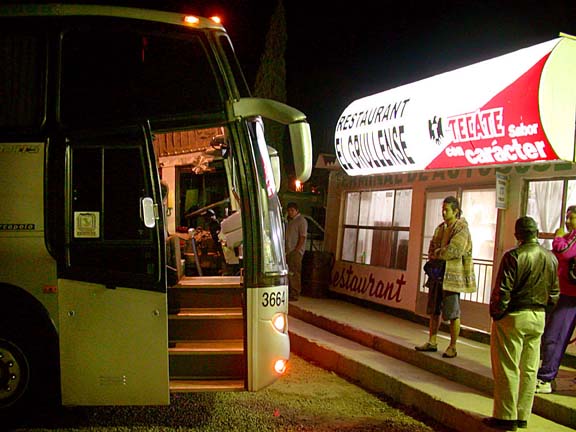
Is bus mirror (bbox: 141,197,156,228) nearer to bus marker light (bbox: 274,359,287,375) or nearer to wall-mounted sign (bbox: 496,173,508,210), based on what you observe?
bus marker light (bbox: 274,359,287,375)

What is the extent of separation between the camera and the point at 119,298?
4.68 meters

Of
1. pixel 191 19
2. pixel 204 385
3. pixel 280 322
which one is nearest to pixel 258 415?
pixel 204 385

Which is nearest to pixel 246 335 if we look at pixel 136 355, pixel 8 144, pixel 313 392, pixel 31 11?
pixel 136 355

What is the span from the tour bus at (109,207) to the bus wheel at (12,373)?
0.01m

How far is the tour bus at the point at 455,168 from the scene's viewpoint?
5.73 m

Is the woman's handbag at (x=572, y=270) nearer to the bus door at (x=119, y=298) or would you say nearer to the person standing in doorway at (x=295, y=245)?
the bus door at (x=119, y=298)

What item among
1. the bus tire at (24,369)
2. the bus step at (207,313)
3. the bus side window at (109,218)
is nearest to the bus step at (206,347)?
the bus step at (207,313)

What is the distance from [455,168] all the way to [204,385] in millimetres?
4392

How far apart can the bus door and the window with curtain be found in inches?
236

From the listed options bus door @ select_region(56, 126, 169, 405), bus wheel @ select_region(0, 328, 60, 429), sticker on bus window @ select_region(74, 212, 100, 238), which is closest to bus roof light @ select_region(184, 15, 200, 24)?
bus door @ select_region(56, 126, 169, 405)

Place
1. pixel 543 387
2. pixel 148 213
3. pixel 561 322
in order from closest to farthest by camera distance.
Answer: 1. pixel 148 213
2. pixel 543 387
3. pixel 561 322

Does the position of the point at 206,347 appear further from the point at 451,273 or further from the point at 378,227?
the point at 378,227

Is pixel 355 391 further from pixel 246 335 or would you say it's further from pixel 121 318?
pixel 121 318

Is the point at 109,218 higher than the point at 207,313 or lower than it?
higher
